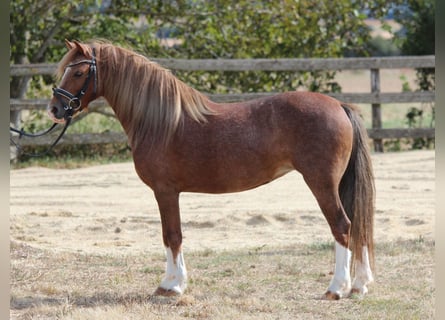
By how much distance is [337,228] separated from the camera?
5.25 metres

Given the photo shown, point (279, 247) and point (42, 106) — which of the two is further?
point (42, 106)

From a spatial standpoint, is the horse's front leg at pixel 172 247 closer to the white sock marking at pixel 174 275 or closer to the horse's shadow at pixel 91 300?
the white sock marking at pixel 174 275

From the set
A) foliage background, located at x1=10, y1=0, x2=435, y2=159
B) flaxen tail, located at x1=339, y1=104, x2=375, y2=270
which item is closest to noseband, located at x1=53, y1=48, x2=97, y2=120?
flaxen tail, located at x1=339, y1=104, x2=375, y2=270

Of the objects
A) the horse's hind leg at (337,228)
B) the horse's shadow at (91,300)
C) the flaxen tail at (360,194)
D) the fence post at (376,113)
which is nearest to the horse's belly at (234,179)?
the horse's hind leg at (337,228)

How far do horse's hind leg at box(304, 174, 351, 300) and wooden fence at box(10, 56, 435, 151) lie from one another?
288 inches

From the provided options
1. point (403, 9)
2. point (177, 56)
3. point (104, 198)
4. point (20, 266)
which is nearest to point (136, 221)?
point (104, 198)

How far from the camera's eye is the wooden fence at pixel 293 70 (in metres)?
12.4

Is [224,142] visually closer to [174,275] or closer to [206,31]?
[174,275]

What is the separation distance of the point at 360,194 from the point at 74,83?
7.27 feet

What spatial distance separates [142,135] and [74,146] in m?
7.94

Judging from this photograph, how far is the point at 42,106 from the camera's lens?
1231 centimetres

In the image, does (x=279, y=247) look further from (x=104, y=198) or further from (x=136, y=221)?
(x=104, y=198)

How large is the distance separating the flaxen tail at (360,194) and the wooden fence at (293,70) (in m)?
7.05

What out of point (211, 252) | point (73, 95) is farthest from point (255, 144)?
Answer: point (211, 252)
